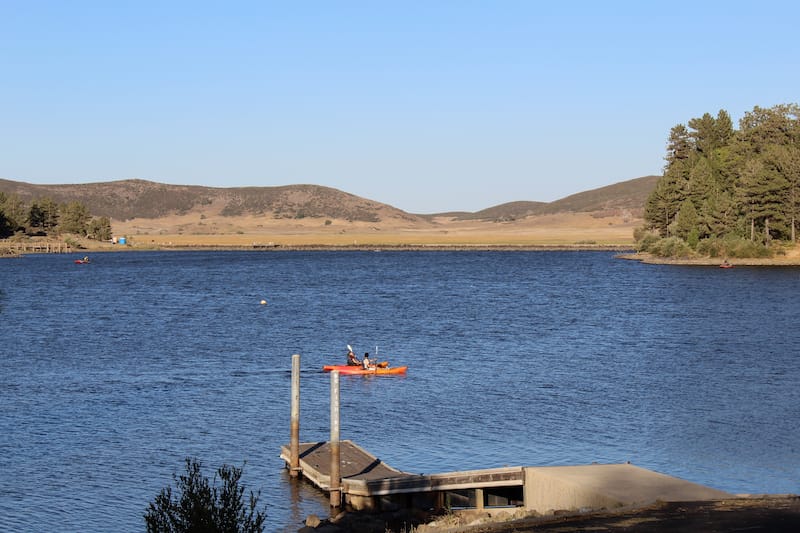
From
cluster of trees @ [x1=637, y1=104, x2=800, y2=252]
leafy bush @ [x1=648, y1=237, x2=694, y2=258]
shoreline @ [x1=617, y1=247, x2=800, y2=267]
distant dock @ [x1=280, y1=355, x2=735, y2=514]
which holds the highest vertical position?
cluster of trees @ [x1=637, y1=104, x2=800, y2=252]

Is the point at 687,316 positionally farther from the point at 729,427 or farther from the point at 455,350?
the point at 729,427

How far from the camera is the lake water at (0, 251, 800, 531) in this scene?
120 ft

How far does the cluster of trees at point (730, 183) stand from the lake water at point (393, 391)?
36.0 meters

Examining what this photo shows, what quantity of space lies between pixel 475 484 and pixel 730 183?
149106 mm

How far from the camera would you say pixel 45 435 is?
4316cm

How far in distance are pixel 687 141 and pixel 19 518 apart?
17564cm

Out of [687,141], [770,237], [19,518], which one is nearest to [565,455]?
[19,518]

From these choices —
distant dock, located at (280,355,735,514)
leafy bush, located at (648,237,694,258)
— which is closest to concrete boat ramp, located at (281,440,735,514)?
distant dock, located at (280,355,735,514)

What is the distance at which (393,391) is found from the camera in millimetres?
54125

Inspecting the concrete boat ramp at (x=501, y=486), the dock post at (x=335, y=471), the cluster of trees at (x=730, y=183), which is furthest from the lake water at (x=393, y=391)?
the cluster of trees at (x=730, y=183)

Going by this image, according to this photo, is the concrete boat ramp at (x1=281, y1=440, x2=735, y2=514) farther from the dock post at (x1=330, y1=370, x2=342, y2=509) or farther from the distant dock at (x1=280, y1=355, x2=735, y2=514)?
the dock post at (x1=330, y1=370, x2=342, y2=509)

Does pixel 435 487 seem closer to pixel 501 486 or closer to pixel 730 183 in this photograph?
pixel 501 486

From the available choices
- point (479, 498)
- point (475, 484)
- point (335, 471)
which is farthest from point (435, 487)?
point (335, 471)

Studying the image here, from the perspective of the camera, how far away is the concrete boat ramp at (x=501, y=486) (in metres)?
26.7
